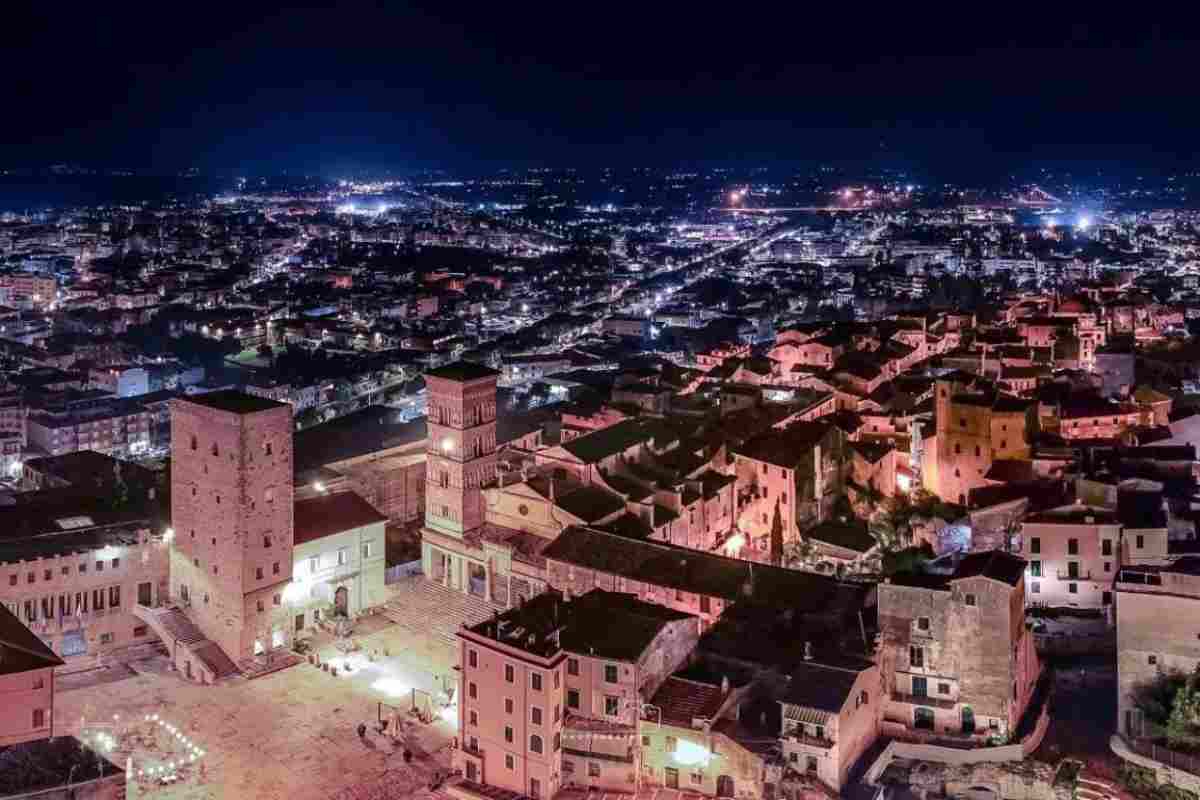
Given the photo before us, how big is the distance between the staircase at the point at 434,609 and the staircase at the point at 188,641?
12.7ft

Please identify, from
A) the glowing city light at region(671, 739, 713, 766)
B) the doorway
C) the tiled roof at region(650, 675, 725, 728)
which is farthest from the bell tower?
the doorway

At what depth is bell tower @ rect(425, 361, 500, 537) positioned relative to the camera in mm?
27812

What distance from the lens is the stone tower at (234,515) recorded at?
79.9 feet

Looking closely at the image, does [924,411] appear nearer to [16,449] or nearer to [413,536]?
[413,536]

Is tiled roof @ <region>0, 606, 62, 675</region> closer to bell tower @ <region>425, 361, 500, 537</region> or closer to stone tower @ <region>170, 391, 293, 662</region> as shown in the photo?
stone tower @ <region>170, 391, 293, 662</region>

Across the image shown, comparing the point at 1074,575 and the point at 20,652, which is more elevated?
the point at 1074,575

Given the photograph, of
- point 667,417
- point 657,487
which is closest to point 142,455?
point 667,417

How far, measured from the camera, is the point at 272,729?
70.3 feet

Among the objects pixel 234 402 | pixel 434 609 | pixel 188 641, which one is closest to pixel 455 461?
pixel 434 609

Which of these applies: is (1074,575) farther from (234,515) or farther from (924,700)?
(234,515)

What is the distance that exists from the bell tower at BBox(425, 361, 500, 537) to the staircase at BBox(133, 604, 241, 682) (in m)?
5.90

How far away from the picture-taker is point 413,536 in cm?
3131

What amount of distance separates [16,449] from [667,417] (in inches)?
1015

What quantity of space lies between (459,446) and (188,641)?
286 inches
